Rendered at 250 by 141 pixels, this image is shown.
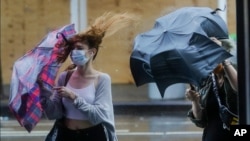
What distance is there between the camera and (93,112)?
2887 mm

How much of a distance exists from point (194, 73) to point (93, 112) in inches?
24.4

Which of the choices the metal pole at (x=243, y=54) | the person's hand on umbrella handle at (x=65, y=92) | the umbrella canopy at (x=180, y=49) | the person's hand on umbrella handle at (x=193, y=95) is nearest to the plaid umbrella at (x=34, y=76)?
the person's hand on umbrella handle at (x=65, y=92)

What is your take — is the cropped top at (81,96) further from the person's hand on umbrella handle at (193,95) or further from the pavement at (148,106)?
the person's hand on umbrella handle at (193,95)

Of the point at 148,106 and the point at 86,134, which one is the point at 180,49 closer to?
the point at 86,134

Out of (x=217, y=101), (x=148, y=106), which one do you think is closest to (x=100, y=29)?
(x=217, y=101)

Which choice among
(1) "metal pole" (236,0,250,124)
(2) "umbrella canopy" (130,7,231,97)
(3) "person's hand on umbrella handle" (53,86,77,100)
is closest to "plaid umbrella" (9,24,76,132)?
(3) "person's hand on umbrella handle" (53,86,77,100)

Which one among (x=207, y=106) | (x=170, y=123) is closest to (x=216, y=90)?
(x=207, y=106)

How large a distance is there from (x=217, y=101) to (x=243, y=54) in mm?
655

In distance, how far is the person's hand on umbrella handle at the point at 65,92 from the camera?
2906mm

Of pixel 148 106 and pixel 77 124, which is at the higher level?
pixel 77 124

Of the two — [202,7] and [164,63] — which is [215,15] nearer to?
[202,7]

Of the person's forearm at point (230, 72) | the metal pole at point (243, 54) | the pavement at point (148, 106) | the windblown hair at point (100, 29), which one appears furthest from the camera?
the pavement at point (148, 106)

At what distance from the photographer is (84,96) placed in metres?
2.93

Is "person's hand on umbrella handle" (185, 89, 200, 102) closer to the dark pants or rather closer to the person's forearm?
the person's forearm
